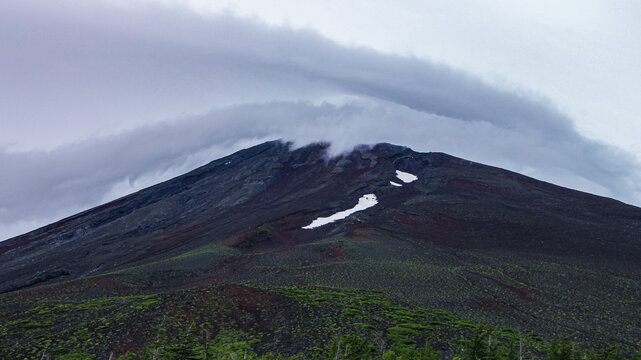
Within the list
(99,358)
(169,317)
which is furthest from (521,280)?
(99,358)

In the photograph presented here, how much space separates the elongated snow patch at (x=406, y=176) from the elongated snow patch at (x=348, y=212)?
1485cm

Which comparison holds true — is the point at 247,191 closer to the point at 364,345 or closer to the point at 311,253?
the point at 311,253

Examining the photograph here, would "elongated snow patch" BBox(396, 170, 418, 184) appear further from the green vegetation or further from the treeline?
the treeline

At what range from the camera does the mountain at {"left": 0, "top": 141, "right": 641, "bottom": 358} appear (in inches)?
1305

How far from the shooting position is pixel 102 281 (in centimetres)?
4606

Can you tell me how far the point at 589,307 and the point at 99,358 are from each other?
1693 inches

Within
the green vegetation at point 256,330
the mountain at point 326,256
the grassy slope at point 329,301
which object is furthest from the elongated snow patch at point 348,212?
the green vegetation at point 256,330

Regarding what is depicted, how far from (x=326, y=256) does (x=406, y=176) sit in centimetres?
5349

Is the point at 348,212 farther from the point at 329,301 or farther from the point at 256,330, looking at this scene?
the point at 256,330

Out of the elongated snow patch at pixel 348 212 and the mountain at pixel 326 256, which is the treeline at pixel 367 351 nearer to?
the mountain at pixel 326 256

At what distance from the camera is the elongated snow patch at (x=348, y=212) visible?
242 feet

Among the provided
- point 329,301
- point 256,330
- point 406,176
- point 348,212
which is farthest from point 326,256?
point 406,176

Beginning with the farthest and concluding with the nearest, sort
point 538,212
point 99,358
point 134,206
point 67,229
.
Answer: point 134,206, point 67,229, point 538,212, point 99,358

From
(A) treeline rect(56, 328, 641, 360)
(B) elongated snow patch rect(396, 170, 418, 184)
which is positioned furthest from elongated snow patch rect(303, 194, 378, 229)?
(A) treeline rect(56, 328, 641, 360)
